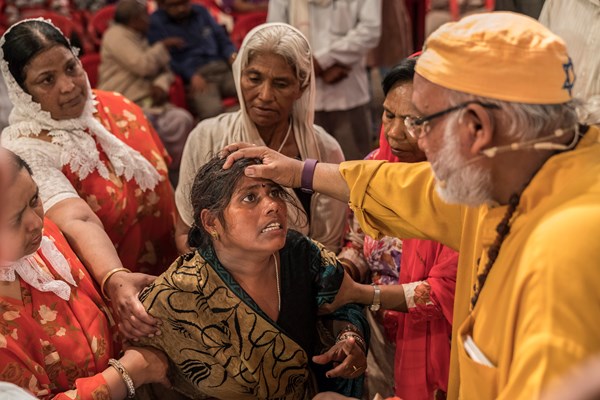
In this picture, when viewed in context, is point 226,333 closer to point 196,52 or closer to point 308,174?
point 308,174

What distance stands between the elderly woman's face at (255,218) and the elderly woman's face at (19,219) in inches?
21.5

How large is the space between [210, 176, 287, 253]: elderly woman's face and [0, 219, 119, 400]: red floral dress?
50 cm

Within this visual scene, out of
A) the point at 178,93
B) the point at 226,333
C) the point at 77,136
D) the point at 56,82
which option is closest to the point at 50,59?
the point at 56,82

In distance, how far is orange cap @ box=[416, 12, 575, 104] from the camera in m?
1.59

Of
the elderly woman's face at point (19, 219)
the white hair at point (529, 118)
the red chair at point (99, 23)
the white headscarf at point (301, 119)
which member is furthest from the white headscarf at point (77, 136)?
the red chair at point (99, 23)

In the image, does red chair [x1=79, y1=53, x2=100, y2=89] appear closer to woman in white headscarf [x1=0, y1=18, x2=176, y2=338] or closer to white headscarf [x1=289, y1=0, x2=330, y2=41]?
white headscarf [x1=289, y1=0, x2=330, y2=41]

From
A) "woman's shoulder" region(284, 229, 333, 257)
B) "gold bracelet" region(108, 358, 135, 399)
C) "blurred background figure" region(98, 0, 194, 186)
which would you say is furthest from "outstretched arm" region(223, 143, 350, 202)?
"blurred background figure" region(98, 0, 194, 186)

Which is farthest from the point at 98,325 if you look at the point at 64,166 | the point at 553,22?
the point at 553,22

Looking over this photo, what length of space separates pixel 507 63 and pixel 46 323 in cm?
146

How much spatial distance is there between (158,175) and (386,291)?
3.69ft

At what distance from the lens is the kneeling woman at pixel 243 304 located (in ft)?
7.39

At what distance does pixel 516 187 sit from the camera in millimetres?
1676

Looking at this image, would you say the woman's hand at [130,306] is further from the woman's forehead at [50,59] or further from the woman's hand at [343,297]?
the woman's forehead at [50,59]

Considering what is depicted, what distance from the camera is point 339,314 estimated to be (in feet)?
7.98
